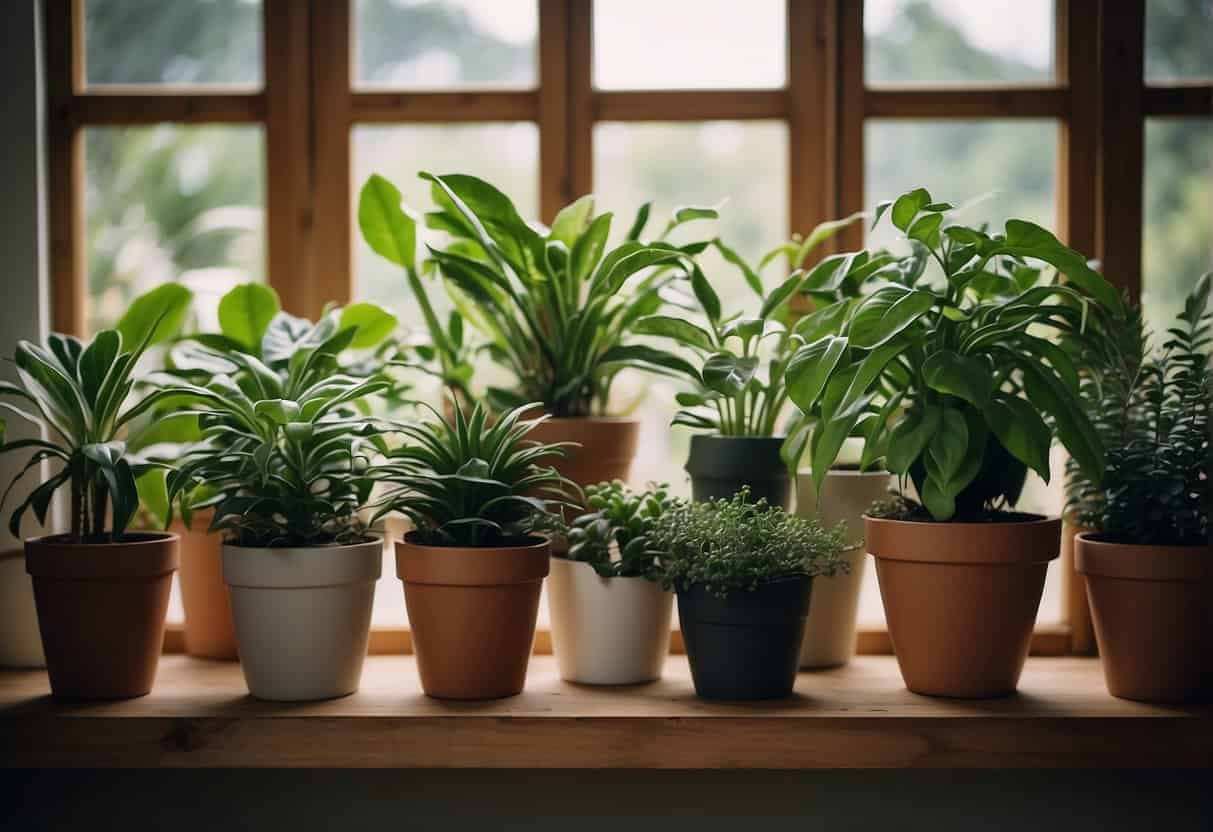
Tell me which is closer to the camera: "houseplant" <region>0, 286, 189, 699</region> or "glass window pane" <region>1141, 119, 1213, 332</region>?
"houseplant" <region>0, 286, 189, 699</region>

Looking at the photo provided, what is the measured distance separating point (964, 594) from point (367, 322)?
1081 mm

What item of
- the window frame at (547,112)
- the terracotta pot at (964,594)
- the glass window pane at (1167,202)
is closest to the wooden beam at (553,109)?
the window frame at (547,112)

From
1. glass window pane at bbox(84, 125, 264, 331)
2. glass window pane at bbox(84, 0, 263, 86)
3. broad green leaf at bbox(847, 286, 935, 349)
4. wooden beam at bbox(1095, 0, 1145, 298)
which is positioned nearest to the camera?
broad green leaf at bbox(847, 286, 935, 349)

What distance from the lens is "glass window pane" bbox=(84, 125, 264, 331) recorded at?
217 centimetres

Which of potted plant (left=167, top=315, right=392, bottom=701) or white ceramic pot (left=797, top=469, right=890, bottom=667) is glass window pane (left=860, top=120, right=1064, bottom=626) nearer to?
white ceramic pot (left=797, top=469, right=890, bottom=667)

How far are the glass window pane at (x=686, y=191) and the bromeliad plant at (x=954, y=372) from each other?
0.37 metres

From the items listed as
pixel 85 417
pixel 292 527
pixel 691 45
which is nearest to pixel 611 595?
pixel 292 527

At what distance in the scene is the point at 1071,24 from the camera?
1.80 meters

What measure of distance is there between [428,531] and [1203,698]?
3.90 ft

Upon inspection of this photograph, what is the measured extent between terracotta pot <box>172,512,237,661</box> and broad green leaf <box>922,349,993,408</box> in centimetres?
121

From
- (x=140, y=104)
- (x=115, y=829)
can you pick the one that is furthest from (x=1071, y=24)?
(x=115, y=829)

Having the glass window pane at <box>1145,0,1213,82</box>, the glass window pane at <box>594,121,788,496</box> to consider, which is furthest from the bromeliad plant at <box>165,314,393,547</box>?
the glass window pane at <box>1145,0,1213,82</box>

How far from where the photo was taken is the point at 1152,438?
152 centimetres

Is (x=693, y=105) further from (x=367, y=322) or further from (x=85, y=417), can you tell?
(x=85, y=417)
